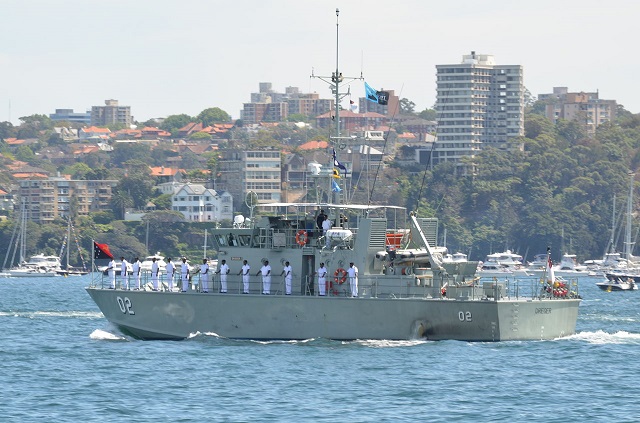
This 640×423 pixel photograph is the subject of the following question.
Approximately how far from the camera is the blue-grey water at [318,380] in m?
31.5

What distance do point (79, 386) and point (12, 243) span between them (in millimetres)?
124084

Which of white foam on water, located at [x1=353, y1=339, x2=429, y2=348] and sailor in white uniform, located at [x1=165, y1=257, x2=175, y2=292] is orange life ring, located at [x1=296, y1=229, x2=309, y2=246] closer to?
white foam on water, located at [x1=353, y1=339, x2=429, y2=348]

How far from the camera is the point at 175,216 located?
159 meters

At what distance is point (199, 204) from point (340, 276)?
436 ft

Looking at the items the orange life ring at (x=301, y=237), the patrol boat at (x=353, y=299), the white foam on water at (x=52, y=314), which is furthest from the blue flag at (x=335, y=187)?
the white foam on water at (x=52, y=314)

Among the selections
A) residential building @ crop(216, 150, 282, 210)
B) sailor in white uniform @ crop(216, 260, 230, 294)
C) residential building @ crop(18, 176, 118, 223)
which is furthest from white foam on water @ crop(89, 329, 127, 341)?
residential building @ crop(18, 176, 118, 223)

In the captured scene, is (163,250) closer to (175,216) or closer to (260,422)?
(175,216)

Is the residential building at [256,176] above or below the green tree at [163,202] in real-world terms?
above

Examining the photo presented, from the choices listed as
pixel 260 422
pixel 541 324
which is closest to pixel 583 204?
pixel 541 324

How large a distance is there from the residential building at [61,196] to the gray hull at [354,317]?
468 feet

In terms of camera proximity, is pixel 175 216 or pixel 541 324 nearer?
pixel 541 324

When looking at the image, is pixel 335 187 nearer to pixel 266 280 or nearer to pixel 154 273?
pixel 266 280

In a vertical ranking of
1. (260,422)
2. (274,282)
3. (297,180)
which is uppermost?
(297,180)

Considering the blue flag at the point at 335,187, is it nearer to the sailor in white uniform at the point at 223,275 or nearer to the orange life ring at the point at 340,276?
the orange life ring at the point at 340,276
